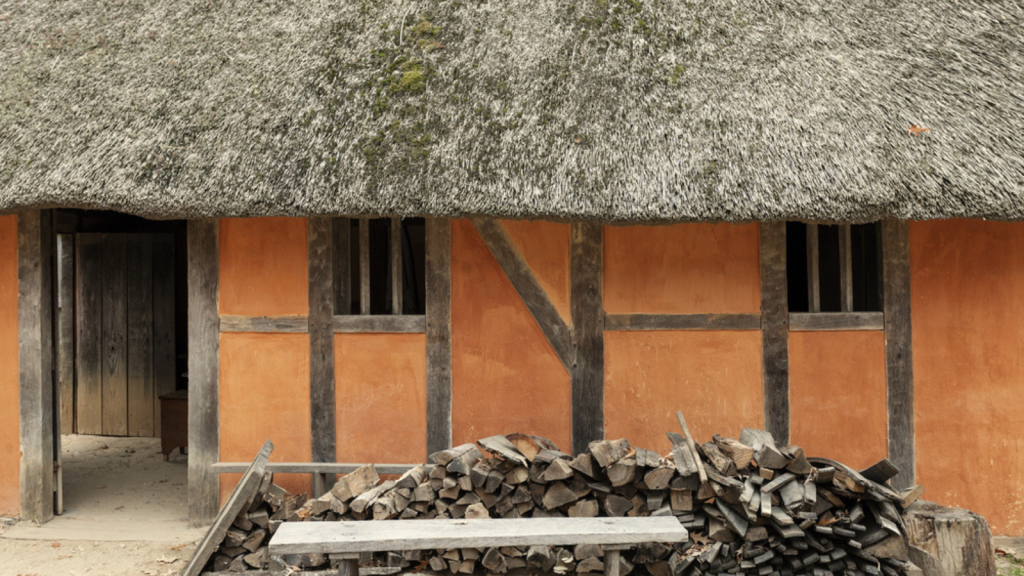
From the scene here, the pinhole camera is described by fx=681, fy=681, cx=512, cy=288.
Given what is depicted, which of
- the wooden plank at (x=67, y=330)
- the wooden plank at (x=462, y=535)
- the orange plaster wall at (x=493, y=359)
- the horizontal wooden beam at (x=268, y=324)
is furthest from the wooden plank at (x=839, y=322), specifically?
the wooden plank at (x=67, y=330)

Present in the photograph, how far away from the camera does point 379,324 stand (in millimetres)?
4684

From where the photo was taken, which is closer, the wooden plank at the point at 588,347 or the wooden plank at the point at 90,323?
the wooden plank at the point at 588,347

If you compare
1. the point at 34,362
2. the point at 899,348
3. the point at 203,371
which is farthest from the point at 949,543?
the point at 34,362

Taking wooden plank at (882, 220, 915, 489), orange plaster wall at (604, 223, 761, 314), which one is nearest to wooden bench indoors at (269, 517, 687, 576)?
orange plaster wall at (604, 223, 761, 314)

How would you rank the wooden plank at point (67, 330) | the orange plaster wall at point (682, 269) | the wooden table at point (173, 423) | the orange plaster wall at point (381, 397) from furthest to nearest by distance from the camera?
the wooden plank at point (67, 330), the wooden table at point (173, 423), the orange plaster wall at point (381, 397), the orange plaster wall at point (682, 269)

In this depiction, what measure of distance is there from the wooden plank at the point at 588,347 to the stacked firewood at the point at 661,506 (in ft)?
2.42

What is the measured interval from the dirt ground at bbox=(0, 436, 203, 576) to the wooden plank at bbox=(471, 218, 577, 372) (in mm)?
2697

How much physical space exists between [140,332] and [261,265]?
11.2 ft

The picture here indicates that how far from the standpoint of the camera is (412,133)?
13.6 feet

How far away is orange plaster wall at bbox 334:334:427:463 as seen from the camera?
4.66 meters

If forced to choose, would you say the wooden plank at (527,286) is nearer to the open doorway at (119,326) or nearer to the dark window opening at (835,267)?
the dark window opening at (835,267)

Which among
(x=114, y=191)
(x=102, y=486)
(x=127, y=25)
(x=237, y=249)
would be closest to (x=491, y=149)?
(x=237, y=249)

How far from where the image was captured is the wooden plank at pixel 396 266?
15.6 ft

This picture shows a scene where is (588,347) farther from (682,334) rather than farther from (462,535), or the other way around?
(462,535)
